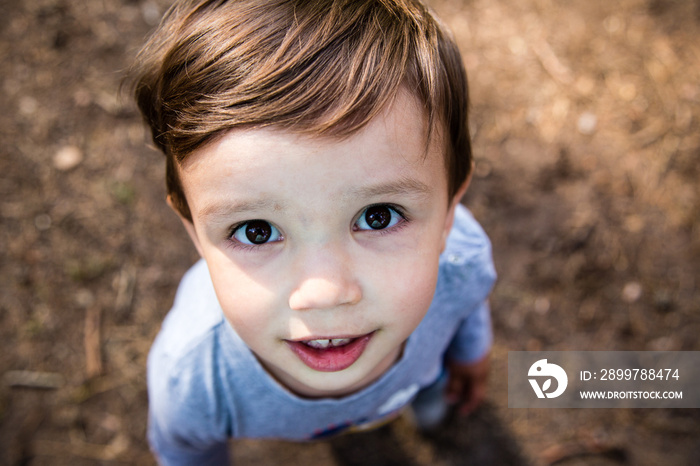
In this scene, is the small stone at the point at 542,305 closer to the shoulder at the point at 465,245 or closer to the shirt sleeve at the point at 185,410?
the shoulder at the point at 465,245

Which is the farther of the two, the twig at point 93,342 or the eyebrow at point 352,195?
the twig at point 93,342

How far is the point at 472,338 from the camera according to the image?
5.50 ft

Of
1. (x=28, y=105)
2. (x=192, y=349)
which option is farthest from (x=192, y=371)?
(x=28, y=105)

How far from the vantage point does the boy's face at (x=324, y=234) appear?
81 centimetres

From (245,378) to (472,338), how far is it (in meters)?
0.78

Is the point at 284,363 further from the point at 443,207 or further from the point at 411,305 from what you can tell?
the point at 443,207

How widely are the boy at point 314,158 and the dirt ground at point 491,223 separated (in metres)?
1.26

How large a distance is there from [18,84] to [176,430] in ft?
6.88

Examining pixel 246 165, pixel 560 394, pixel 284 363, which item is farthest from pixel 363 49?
pixel 560 394

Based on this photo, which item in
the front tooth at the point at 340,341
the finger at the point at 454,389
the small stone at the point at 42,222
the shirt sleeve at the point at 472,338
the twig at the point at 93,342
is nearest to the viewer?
the front tooth at the point at 340,341

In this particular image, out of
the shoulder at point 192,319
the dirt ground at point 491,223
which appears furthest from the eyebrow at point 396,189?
the dirt ground at point 491,223

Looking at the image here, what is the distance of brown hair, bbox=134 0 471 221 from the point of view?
83 cm

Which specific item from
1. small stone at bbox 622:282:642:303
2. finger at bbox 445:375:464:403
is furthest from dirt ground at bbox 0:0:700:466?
finger at bbox 445:375:464:403

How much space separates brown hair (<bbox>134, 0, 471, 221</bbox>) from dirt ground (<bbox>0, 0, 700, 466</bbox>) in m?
1.40
